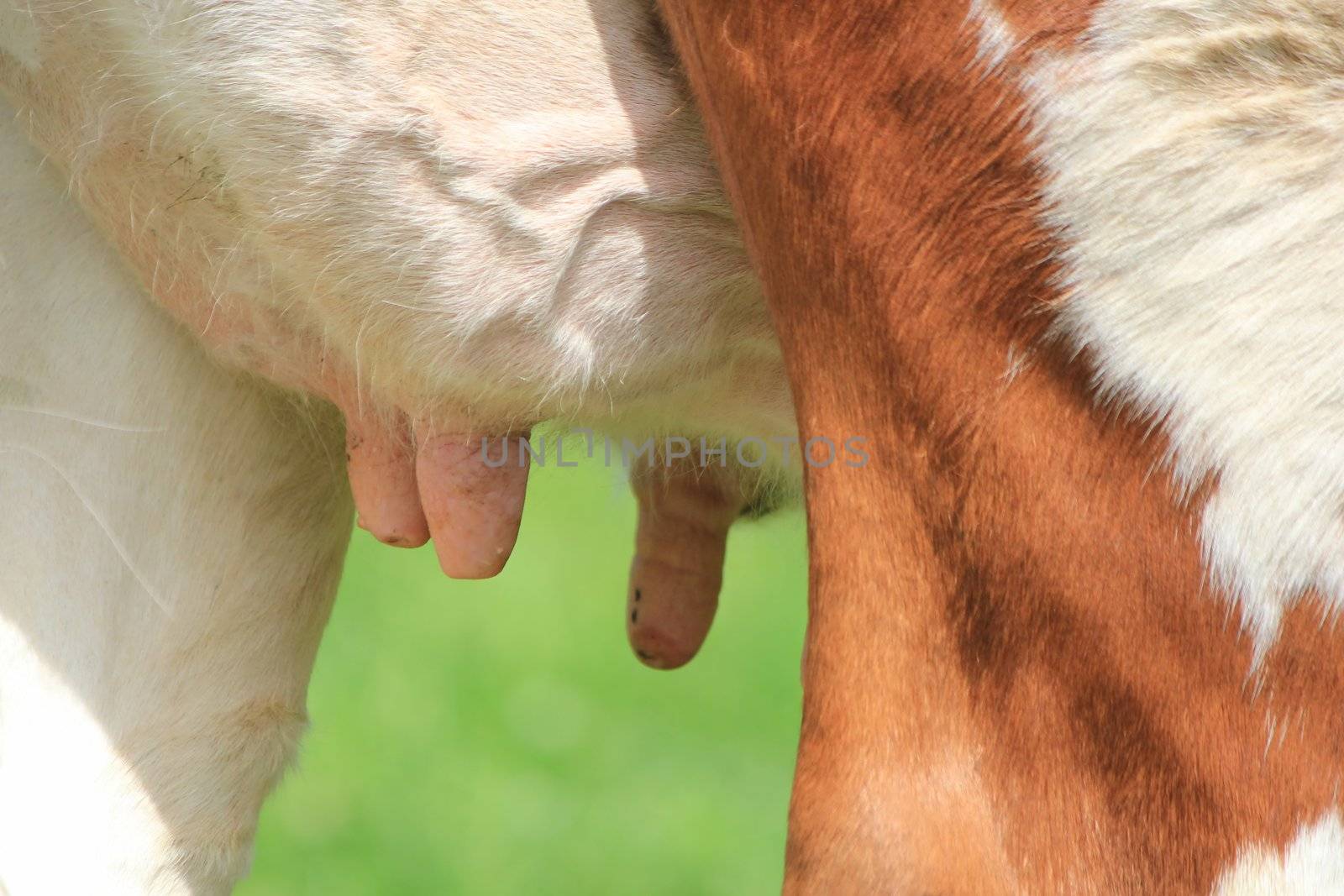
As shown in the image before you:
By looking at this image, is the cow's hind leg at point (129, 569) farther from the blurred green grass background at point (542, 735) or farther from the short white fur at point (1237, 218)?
the blurred green grass background at point (542, 735)

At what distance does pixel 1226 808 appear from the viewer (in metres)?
0.79

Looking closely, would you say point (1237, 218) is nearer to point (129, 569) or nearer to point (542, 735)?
point (129, 569)

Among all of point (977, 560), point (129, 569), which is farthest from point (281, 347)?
point (977, 560)

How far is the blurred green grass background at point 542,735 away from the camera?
7.84ft

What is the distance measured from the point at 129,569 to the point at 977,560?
63 cm

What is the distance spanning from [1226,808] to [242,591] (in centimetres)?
71

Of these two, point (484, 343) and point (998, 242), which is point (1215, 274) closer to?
point (998, 242)

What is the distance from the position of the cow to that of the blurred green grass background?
1027mm

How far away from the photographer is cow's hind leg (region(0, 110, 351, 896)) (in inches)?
43.1

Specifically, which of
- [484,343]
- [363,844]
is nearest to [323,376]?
[484,343]

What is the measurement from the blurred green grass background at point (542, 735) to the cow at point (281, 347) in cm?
103

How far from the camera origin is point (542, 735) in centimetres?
271

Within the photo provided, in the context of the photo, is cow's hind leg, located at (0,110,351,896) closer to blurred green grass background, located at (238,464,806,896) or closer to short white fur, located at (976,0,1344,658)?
short white fur, located at (976,0,1344,658)

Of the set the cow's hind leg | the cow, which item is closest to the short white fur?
the cow
